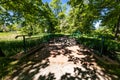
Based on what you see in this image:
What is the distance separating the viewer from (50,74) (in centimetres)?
615

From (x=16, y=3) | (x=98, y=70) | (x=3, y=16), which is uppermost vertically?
(x=16, y=3)

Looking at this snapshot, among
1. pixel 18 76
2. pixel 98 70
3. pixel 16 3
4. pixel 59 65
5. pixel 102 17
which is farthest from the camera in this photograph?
pixel 102 17

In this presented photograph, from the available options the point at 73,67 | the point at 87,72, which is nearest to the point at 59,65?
the point at 73,67

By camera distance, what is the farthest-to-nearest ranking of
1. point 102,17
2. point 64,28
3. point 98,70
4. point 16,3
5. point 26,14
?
point 64,28 → point 102,17 → point 26,14 → point 16,3 → point 98,70

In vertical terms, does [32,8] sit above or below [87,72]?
above

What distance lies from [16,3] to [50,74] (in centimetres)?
812

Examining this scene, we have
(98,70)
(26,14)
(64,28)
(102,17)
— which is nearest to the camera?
(98,70)

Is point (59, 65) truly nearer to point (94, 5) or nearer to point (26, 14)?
point (26, 14)

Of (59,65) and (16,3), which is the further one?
(16,3)

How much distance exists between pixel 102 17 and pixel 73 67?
15.6 meters

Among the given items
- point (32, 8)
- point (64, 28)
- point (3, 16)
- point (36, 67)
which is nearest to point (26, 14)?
point (32, 8)

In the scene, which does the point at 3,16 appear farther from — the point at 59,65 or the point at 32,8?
the point at 59,65

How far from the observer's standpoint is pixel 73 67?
272 inches

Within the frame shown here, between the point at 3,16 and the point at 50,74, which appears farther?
the point at 3,16
